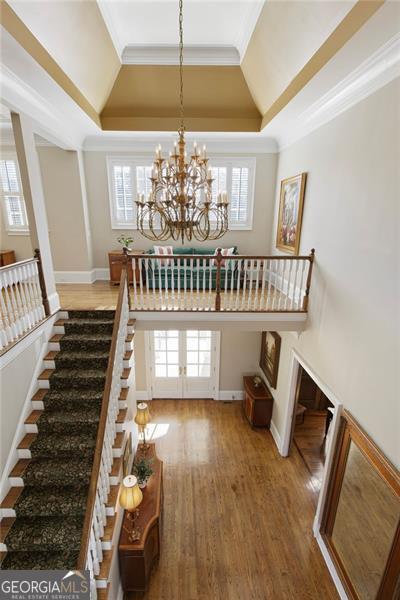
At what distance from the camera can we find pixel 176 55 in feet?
12.5

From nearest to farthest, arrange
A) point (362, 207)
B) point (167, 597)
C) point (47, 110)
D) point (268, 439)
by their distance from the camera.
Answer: point (362, 207), point (167, 597), point (47, 110), point (268, 439)

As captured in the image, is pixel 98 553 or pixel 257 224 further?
pixel 257 224

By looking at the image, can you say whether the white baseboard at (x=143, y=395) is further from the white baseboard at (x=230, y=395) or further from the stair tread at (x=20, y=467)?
the stair tread at (x=20, y=467)

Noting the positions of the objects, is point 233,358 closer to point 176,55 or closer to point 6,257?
point 6,257

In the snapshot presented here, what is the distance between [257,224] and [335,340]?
3447 mm

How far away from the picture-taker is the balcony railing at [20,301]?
288 cm

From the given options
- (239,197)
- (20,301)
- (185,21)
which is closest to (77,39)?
(185,21)

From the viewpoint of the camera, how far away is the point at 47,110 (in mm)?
3570

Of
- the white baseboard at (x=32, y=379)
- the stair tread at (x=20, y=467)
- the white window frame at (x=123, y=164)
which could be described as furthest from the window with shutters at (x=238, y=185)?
the stair tread at (x=20, y=467)

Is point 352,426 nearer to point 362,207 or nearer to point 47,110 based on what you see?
point 362,207

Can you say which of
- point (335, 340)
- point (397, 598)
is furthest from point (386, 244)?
point (397, 598)

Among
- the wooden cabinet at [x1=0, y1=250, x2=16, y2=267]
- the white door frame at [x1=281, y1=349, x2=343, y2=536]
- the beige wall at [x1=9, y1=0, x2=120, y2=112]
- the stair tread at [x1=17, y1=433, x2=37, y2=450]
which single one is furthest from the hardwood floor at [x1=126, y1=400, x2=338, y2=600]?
the beige wall at [x1=9, y1=0, x2=120, y2=112]

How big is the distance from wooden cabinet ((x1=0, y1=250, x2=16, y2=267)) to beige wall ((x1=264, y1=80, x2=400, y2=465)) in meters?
5.69

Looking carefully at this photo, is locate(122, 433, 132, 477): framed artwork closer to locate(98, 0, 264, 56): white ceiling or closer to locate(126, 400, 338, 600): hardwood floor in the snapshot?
locate(126, 400, 338, 600): hardwood floor
